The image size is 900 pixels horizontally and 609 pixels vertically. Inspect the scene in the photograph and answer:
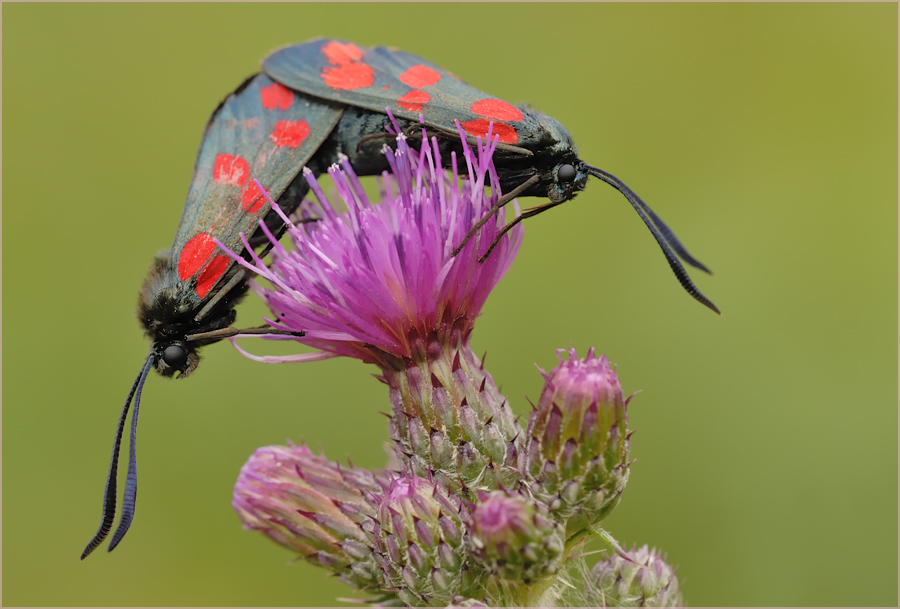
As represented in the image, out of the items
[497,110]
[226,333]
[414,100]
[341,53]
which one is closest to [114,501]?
[226,333]

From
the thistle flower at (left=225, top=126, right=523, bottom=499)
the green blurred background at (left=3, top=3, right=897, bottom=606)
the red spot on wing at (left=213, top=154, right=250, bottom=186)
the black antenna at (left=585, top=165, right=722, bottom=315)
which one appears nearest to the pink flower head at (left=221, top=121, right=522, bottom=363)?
the thistle flower at (left=225, top=126, right=523, bottom=499)

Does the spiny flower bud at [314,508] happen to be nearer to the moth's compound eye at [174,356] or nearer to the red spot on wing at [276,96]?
the moth's compound eye at [174,356]

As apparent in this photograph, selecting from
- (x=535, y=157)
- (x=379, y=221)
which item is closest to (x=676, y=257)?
(x=535, y=157)

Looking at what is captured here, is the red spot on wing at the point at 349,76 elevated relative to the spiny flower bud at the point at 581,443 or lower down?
elevated

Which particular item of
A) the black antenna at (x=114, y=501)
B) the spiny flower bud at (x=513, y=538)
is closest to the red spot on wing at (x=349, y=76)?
the black antenna at (x=114, y=501)

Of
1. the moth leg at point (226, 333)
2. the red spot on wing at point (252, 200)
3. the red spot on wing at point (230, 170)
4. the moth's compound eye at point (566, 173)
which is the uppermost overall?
the moth's compound eye at point (566, 173)

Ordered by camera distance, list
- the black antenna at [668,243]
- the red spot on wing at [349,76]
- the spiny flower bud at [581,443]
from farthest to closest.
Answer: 1. the red spot on wing at [349,76]
2. the black antenna at [668,243]
3. the spiny flower bud at [581,443]
